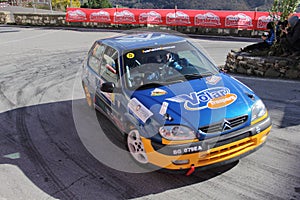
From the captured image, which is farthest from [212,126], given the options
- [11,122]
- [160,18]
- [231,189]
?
[160,18]

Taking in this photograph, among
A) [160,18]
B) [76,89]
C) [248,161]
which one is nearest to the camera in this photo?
[248,161]

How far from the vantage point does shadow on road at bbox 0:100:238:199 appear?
12.4 feet

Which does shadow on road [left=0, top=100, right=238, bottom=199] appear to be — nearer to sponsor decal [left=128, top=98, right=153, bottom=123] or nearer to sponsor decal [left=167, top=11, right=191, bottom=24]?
sponsor decal [left=128, top=98, right=153, bottom=123]

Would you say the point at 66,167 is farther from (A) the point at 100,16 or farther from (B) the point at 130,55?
(A) the point at 100,16

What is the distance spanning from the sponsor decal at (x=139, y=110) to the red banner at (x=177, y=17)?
45.9ft

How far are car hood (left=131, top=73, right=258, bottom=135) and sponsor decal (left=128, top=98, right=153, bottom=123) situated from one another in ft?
0.08

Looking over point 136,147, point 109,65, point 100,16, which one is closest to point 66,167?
point 136,147

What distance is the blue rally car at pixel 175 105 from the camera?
356 cm

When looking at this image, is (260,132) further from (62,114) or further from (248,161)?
(62,114)

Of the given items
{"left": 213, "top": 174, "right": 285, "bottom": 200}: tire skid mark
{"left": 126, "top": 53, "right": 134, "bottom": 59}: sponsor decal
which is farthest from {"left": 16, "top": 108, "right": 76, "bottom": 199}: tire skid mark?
{"left": 126, "top": 53, "right": 134, "bottom": 59}: sponsor decal

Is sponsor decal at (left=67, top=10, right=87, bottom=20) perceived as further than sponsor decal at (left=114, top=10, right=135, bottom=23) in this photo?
Yes

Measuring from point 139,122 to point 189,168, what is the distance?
0.86 m

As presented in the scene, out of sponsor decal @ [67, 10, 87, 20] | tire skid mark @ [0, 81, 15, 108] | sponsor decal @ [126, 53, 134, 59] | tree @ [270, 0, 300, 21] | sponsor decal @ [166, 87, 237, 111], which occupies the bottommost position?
tire skid mark @ [0, 81, 15, 108]

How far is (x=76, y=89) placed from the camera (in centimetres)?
Result: 798
